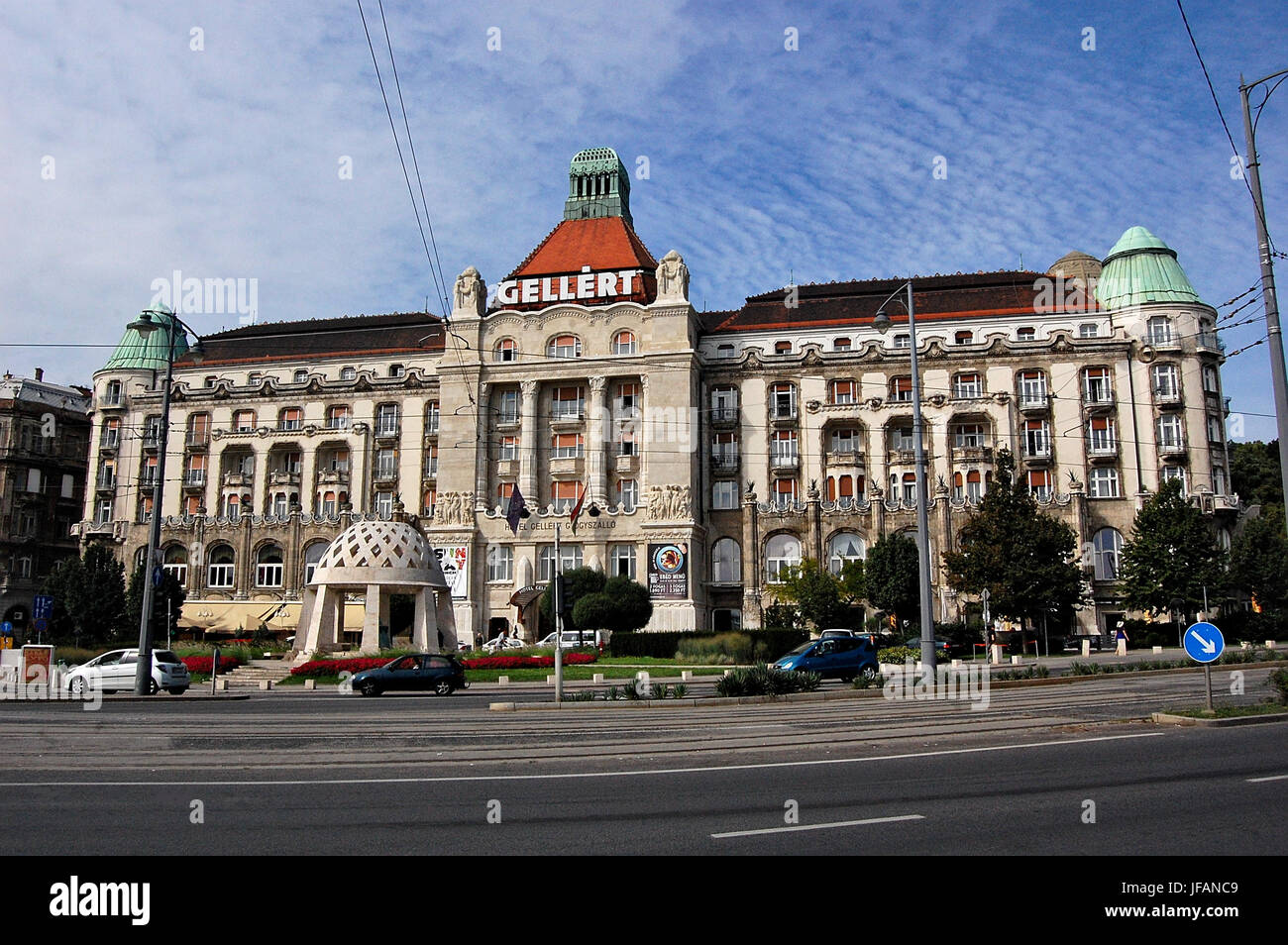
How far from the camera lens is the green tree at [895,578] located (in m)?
54.3

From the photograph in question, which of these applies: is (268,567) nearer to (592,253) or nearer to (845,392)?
(592,253)

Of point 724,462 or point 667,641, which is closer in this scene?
point 667,641

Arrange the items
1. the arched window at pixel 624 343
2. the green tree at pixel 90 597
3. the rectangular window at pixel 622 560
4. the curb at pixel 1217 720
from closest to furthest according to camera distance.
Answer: the curb at pixel 1217 720 < the green tree at pixel 90 597 < the rectangular window at pixel 622 560 < the arched window at pixel 624 343

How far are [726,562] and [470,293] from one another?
27032mm

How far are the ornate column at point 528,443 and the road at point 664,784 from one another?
159 feet

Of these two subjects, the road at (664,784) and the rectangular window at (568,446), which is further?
the rectangular window at (568,446)

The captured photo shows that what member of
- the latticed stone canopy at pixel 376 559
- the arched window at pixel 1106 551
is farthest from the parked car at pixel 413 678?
the arched window at pixel 1106 551

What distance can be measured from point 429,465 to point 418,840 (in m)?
66.9

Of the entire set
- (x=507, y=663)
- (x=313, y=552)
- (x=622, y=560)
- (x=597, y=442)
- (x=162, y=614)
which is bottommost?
(x=507, y=663)

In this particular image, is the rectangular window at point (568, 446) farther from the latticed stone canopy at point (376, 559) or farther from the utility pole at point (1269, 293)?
the utility pole at point (1269, 293)

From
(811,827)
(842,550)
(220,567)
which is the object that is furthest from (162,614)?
(811,827)

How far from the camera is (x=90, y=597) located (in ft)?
189

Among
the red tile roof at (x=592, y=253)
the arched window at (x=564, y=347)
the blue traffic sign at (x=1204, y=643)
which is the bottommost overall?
the blue traffic sign at (x=1204, y=643)
